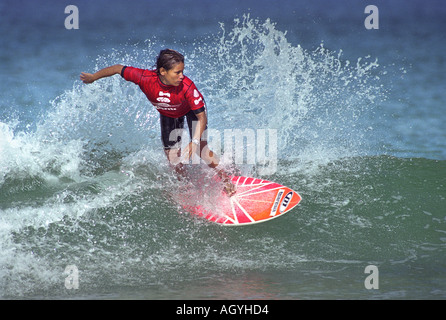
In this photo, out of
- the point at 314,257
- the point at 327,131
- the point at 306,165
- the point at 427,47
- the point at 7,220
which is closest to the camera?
the point at 314,257

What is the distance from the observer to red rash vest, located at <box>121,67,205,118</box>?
4.60m

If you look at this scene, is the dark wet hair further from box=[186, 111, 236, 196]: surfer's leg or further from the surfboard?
the surfboard

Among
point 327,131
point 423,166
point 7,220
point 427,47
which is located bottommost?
point 7,220

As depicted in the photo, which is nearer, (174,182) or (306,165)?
(174,182)

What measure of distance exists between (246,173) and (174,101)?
143 centimetres

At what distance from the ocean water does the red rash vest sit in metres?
0.87

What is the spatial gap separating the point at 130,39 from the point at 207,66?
13.1 feet

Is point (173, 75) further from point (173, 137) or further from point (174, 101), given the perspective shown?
point (173, 137)

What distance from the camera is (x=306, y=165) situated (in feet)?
19.9

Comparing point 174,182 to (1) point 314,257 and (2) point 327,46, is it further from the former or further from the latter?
(2) point 327,46

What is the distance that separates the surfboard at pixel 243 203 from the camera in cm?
486

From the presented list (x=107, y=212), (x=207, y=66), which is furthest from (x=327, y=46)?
(x=107, y=212)

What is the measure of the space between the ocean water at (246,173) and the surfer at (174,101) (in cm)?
49

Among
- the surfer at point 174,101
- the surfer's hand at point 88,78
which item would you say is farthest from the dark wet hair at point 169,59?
the surfer's hand at point 88,78
